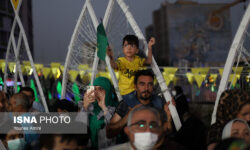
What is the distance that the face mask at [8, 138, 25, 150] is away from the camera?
2.84 m

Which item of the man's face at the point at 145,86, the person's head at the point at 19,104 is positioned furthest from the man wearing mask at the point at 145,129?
the person's head at the point at 19,104

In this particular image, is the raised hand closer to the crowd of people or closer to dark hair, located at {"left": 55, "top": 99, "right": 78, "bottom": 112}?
the crowd of people

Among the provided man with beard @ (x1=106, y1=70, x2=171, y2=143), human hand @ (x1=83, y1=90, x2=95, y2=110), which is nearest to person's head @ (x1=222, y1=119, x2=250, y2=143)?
man with beard @ (x1=106, y1=70, x2=171, y2=143)

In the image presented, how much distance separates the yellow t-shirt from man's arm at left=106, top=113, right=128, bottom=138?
3.81ft

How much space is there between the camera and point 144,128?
2.04 metres

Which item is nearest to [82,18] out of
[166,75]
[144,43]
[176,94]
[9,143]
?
[144,43]

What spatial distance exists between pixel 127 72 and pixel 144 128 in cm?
234

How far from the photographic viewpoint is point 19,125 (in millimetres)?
3076

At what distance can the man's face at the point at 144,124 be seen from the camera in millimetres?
2048

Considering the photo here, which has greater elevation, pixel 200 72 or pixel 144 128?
pixel 144 128

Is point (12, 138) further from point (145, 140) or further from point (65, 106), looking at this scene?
point (145, 140)

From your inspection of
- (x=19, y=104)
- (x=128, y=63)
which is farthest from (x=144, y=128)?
(x=128, y=63)

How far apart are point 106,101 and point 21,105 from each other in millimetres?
1023

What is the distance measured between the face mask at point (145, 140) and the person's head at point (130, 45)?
239 cm
